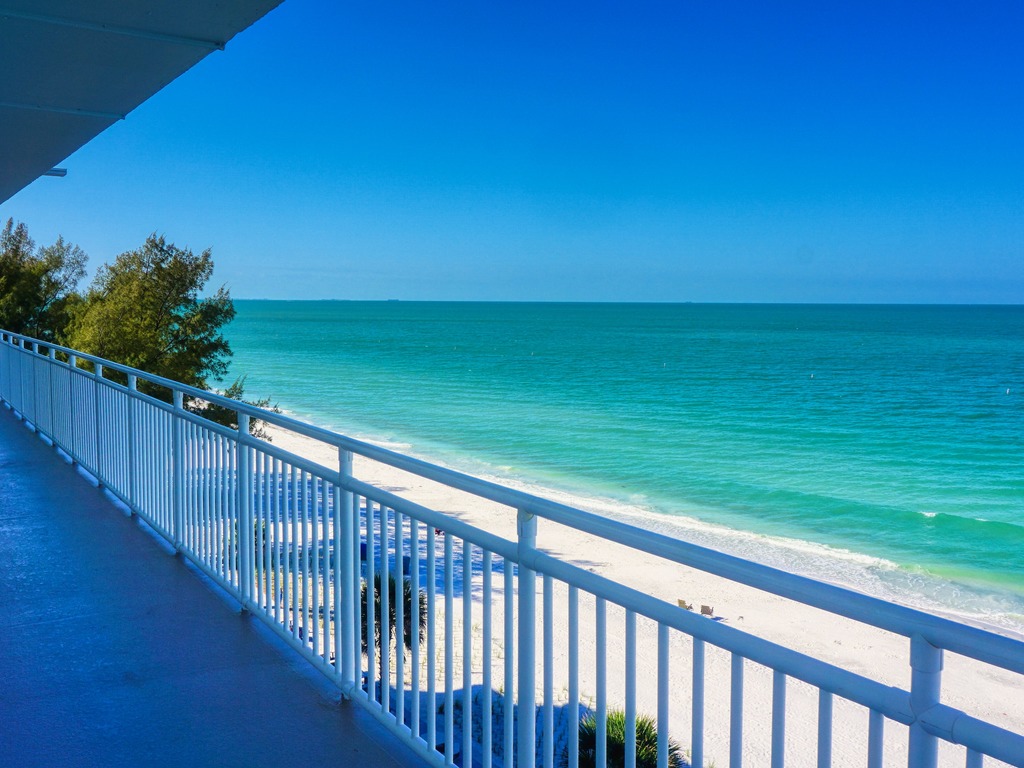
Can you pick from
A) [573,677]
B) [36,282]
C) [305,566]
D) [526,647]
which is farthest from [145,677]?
[36,282]

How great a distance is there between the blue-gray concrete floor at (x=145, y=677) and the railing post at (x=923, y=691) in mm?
1592

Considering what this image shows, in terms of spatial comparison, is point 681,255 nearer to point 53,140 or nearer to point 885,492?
point 885,492

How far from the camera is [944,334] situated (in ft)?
312

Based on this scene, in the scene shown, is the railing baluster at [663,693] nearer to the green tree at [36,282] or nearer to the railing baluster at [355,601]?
the railing baluster at [355,601]

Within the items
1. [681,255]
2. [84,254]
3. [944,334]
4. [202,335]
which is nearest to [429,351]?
[681,255]

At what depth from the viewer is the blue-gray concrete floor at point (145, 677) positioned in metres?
2.54

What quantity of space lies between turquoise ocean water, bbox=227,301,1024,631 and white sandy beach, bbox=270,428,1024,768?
10.5 feet

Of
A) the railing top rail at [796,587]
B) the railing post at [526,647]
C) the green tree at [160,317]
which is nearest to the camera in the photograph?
the railing top rail at [796,587]

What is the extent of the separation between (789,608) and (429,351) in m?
62.7

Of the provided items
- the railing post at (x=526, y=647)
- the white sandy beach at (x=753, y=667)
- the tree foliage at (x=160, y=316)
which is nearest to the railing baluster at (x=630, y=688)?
→ the railing post at (x=526, y=647)

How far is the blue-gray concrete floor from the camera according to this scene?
8.33ft

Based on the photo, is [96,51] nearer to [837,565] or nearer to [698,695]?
[698,695]

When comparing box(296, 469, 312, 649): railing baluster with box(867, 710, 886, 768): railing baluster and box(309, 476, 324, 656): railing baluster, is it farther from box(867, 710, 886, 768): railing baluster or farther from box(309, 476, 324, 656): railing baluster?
box(867, 710, 886, 768): railing baluster

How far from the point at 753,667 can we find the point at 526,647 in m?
7.40
